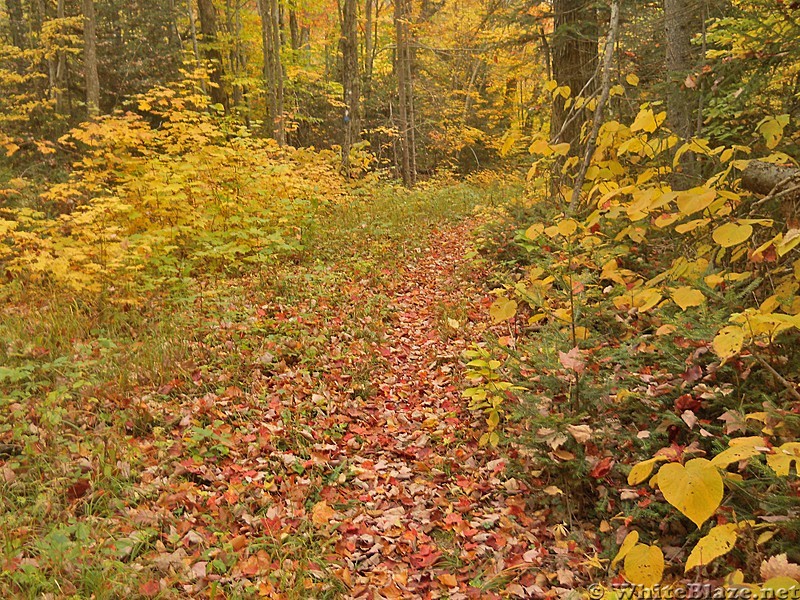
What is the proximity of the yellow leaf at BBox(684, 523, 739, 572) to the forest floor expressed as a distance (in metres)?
1.23

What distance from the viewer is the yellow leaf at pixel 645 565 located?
2.03 metres

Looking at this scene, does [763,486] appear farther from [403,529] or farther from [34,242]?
[34,242]

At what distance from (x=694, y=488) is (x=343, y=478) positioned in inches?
115

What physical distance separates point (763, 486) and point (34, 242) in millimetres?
8629

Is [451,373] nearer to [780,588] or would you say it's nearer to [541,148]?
[541,148]

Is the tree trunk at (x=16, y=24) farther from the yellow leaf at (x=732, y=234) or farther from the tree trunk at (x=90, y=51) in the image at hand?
the yellow leaf at (x=732, y=234)

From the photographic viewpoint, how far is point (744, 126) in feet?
18.6

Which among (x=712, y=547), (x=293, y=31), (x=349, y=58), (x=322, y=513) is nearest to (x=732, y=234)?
(x=712, y=547)

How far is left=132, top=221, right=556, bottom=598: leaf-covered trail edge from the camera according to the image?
3.17 m

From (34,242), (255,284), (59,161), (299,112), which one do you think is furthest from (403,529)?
(299,112)

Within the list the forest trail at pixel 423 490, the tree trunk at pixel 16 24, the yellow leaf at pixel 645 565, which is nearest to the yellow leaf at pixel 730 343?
the yellow leaf at pixel 645 565

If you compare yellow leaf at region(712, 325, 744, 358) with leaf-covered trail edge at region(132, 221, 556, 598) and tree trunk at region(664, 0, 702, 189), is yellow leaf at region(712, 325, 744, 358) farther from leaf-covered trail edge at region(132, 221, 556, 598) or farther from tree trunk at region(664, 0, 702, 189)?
tree trunk at region(664, 0, 702, 189)

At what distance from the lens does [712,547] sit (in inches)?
74.9

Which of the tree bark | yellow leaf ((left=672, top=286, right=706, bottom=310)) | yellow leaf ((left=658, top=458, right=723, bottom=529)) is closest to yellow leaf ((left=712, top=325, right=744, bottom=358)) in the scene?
yellow leaf ((left=672, top=286, right=706, bottom=310))
